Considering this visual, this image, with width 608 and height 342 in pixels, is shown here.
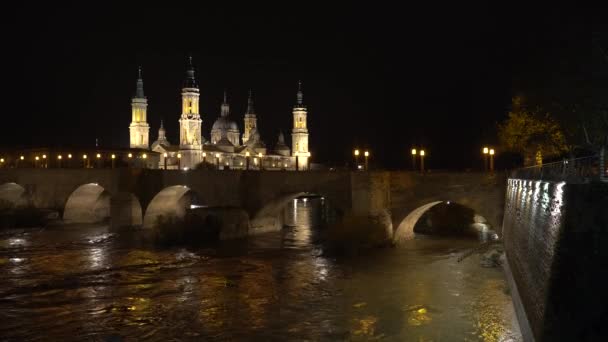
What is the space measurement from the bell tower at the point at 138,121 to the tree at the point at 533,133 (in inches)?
2621

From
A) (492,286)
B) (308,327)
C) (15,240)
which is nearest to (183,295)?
(308,327)

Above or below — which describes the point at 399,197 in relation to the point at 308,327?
above

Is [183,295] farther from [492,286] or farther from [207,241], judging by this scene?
[207,241]

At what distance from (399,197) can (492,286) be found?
10.2 m

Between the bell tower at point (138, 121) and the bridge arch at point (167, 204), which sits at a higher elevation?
the bell tower at point (138, 121)

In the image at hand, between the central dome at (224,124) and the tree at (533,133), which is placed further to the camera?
the central dome at (224,124)

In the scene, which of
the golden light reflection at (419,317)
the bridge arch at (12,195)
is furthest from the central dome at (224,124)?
the golden light reflection at (419,317)

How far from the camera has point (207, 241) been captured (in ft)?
117

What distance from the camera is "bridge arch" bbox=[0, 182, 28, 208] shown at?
49.1 metres

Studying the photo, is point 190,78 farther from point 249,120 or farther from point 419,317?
point 419,317

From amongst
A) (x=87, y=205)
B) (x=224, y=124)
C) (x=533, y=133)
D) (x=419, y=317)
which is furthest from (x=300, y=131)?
(x=419, y=317)

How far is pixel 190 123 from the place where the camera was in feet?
259

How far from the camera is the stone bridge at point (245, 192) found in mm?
30734

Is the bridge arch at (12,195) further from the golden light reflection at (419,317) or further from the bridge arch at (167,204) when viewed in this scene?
the golden light reflection at (419,317)
